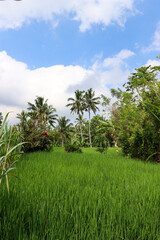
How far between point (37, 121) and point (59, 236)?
852cm

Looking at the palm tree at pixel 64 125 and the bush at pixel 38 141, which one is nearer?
the bush at pixel 38 141

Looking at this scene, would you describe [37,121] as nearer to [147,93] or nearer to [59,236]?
[147,93]

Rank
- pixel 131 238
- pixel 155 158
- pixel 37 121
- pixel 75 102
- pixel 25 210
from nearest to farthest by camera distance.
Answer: pixel 131 238 → pixel 25 210 → pixel 155 158 → pixel 37 121 → pixel 75 102

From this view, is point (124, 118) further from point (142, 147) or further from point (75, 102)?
point (75, 102)

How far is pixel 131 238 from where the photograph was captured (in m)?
1.12

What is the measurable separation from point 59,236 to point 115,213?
590 millimetres

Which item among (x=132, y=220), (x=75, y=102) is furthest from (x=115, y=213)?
(x=75, y=102)

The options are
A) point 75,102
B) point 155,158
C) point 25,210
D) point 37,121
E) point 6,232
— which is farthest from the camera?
point 75,102

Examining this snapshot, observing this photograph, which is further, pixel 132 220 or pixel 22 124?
pixel 22 124

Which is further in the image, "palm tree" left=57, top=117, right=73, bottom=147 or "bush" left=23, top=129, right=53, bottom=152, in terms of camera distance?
"palm tree" left=57, top=117, right=73, bottom=147

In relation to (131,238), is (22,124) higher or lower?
higher

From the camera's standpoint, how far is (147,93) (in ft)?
27.1

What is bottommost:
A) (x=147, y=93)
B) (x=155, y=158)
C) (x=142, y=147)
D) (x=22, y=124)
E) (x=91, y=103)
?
(x=155, y=158)

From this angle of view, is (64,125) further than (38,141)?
Yes
